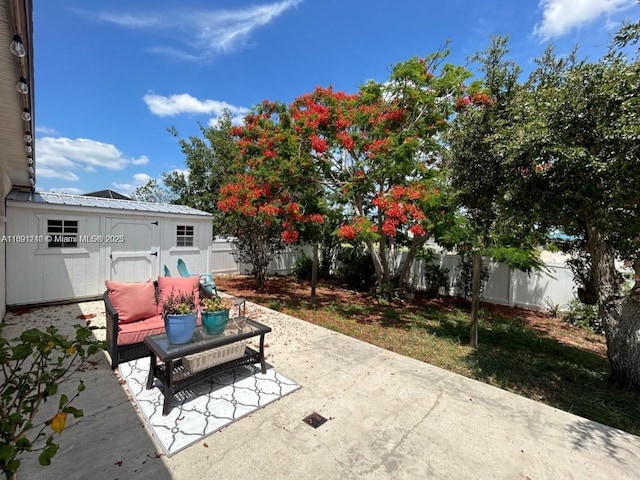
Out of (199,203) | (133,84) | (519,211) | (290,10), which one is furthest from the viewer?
(199,203)

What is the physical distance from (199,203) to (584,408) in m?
16.0

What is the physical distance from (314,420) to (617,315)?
422cm

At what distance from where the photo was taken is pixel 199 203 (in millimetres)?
15539

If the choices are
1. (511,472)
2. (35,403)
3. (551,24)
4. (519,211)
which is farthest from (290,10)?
(511,472)

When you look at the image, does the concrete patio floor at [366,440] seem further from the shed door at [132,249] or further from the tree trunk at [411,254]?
the tree trunk at [411,254]

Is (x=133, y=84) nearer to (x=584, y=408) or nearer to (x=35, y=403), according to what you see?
(x=35, y=403)

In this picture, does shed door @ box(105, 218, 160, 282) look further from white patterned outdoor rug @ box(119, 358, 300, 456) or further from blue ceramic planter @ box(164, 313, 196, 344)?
blue ceramic planter @ box(164, 313, 196, 344)

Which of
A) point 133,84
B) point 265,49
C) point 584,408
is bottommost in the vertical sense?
point 584,408

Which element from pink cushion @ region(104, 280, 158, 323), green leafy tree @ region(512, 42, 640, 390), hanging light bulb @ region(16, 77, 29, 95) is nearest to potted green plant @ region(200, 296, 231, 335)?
pink cushion @ region(104, 280, 158, 323)

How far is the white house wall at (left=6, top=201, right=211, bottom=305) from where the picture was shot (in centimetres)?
595

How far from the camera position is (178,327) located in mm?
2996

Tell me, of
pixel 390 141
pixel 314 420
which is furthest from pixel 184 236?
pixel 314 420

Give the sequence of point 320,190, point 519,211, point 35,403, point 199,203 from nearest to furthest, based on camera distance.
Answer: point 35,403 < point 519,211 < point 320,190 < point 199,203

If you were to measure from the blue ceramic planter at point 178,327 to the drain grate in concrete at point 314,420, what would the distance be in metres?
1.48
